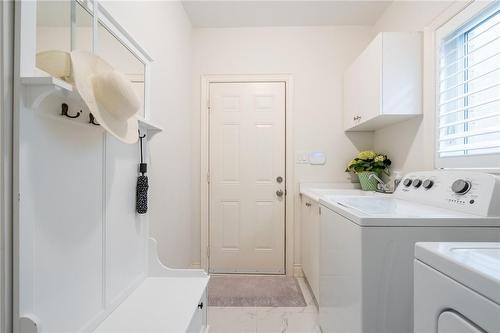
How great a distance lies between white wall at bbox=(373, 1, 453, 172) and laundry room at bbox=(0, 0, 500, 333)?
0.6 inches

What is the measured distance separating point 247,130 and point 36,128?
215 centimetres

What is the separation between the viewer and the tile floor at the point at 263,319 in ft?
5.87

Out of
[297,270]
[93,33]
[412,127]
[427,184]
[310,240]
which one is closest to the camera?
[93,33]

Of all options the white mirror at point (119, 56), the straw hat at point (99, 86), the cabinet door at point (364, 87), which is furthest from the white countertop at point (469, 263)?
the cabinet door at point (364, 87)

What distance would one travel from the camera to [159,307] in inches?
42.2

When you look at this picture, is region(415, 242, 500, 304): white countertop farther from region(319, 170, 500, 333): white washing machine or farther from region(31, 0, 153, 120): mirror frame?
region(31, 0, 153, 120): mirror frame

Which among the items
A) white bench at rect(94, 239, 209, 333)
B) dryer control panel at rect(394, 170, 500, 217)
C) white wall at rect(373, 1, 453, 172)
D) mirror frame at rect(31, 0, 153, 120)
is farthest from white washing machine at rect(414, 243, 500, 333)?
white wall at rect(373, 1, 453, 172)

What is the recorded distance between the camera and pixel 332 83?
8.88 ft

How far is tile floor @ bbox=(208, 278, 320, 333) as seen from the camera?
179cm

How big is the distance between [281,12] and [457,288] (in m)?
2.58

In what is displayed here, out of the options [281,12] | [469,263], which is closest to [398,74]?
[281,12]

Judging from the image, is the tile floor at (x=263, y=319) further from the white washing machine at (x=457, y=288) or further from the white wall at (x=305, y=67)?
the white washing machine at (x=457, y=288)

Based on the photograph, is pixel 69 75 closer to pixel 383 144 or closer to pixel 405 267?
pixel 405 267

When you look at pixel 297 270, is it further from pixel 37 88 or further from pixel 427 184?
pixel 37 88
